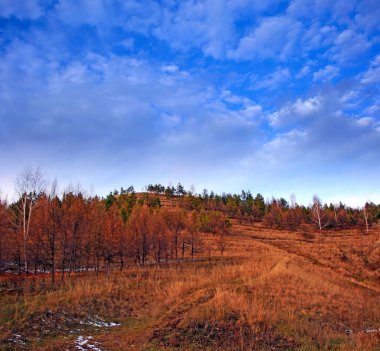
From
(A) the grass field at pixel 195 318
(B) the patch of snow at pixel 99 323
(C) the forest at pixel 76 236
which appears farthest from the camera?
(C) the forest at pixel 76 236

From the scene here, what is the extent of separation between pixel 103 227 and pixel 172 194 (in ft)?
385

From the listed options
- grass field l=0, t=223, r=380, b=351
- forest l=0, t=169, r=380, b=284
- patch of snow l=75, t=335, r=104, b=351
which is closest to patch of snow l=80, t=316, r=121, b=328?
grass field l=0, t=223, r=380, b=351

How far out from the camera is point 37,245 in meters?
29.3

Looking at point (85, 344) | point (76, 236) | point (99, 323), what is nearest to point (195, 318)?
point (99, 323)

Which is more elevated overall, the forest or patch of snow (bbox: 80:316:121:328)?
the forest

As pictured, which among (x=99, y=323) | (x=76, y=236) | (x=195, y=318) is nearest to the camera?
(x=195, y=318)

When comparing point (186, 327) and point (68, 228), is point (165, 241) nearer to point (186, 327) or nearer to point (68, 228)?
point (68, 228)

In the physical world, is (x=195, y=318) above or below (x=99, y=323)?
above

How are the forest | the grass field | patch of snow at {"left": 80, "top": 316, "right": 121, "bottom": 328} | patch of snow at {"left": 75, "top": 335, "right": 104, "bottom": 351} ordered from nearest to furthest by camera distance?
patch of snow at {"left": 75, "top": 335, "right": 104, "bottom": 351}, the grass field, patch of snow at {"left": 80, "top": 316, "right": 121, "bottom": 328}, the forest

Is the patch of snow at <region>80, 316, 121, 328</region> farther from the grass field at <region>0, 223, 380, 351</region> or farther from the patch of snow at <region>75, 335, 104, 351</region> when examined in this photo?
the patch of snow at <region>75, 335, 104, 351</region>

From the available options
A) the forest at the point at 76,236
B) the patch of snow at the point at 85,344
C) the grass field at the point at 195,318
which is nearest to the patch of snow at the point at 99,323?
the grass field at the point at 195,318

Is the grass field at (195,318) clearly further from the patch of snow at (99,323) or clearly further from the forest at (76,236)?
the forest at (76,236)

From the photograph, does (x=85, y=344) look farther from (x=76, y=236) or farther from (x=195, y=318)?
(x=76, y=236)

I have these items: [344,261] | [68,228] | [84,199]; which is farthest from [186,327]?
[344,261]
